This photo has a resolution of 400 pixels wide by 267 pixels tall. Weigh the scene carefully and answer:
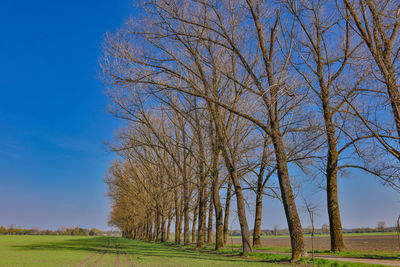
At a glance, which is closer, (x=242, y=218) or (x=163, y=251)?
(x=242, y=218)

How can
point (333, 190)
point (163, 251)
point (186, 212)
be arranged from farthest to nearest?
point (186, 212)
point (163, 251)
point (333, 190)

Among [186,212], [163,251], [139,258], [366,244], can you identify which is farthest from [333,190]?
[366,244]

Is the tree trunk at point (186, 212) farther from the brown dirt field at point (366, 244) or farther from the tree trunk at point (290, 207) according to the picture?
the tree trunk at point (290, 207)

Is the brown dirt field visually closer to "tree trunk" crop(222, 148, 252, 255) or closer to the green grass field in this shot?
"tree trunk" crop(222, 148, 252, 255)

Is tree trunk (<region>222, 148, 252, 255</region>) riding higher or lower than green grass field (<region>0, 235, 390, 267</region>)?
higher

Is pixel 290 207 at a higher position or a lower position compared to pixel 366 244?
higher

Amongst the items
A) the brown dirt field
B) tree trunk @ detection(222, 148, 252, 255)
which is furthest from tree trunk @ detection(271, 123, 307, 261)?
the brown dirt field

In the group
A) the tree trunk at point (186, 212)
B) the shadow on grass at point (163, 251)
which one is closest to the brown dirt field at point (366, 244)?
the shadow on grass at point (163, 251)

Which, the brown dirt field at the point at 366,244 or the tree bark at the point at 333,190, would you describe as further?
the brown dirt field at the point at 366,244

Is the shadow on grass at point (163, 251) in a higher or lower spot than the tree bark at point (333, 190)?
lower

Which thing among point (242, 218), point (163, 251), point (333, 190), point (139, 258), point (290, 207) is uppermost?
point (333, 190)

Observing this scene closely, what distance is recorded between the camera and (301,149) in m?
19.3

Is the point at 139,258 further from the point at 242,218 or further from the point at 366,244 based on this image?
the point at 366,244

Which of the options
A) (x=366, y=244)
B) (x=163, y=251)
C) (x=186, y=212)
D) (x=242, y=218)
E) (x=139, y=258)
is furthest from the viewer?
(x=366, y=244)
